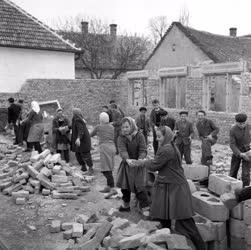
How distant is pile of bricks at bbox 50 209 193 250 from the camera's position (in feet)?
16.7

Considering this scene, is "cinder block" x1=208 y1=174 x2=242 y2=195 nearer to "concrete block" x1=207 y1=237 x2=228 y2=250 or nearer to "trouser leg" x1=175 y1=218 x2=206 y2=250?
"concrete block" x1=207 y1=237 x2=228 y2=250

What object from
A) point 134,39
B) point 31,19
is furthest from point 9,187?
point 134,39

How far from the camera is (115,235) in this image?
5617mm

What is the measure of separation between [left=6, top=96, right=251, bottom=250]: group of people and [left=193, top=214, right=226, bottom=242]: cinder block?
0.39 meters

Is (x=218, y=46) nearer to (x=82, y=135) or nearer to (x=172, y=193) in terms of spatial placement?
(x=82, y=135)

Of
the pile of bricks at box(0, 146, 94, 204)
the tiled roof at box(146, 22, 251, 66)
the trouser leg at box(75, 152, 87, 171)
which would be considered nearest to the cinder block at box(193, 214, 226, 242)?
the pile of bricks at box(0, 146, 94, 204)

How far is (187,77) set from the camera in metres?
17.7

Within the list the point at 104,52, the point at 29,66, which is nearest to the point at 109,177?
the point at 29,66

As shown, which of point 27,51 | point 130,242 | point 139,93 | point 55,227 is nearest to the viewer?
point 130,242

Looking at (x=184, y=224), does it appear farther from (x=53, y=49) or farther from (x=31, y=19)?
(x=31, y=19)

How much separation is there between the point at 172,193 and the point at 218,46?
2143 centimetres

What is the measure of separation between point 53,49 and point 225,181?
16795mm

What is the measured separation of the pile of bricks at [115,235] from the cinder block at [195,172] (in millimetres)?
1815

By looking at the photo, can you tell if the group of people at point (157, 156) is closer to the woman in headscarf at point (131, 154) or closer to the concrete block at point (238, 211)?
the woman in headscarf at point (131, 154)
